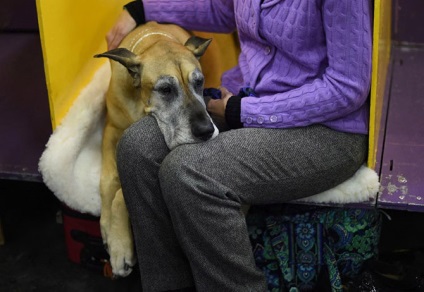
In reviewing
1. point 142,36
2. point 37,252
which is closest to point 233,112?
point 142,36

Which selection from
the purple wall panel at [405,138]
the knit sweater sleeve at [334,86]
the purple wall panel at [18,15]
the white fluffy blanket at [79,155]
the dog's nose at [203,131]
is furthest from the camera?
the purple wall panel at [18,15]

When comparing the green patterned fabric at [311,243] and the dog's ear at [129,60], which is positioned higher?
the dog's ear at [129,60]

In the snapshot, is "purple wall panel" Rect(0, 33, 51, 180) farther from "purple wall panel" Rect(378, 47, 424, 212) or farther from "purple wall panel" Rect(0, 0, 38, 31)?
"purple wall panel" Rect(378, 47, 424, 212)

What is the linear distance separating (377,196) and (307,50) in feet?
1.29

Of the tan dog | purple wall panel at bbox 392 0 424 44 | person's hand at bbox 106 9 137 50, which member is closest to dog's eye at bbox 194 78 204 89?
the tan dog

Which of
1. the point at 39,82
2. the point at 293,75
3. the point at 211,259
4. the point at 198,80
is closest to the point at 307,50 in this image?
the point at 293,75

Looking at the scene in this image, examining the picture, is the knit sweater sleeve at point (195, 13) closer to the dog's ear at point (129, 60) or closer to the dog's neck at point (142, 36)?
the dog's neck at point (142, 36)

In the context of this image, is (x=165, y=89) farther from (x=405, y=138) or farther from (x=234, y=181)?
(x=405, y=138)

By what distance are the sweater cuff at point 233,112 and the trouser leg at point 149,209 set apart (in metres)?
0.16

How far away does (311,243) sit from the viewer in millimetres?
1661

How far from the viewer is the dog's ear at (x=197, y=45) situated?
168 cm

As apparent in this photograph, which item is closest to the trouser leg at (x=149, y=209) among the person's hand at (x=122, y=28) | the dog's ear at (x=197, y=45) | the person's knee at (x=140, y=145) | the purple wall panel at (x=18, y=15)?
the person's knee at (x=140, y=145)

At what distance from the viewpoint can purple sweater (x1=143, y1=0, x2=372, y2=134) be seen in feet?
4.48

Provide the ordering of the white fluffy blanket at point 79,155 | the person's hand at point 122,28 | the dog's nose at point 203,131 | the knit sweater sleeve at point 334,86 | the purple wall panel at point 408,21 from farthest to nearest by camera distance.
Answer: the purple wall panel at point 408,21 → the person's hand at point 122,28 → the white fluffy blanket at point 79,155 → the dog's nose at point 203,131 → the knit sweater sleeve at point 334,86
